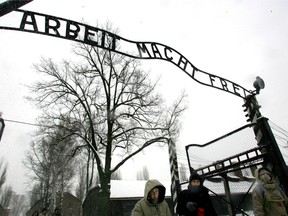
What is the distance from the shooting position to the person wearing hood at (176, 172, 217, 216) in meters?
3.43

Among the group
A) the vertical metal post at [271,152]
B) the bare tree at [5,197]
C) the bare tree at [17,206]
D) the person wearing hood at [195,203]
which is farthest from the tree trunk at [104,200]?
the bare tree at [17,206]

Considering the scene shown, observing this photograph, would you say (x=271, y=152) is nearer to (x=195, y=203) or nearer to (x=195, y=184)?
(x=195, y=184)

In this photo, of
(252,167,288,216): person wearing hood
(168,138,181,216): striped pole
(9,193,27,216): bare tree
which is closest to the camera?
(252,167,288,216): person wearing hood

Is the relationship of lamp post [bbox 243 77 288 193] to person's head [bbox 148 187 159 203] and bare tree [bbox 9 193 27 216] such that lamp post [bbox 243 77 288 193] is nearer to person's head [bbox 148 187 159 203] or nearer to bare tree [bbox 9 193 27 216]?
person's head [bbox 148 187 159 203]

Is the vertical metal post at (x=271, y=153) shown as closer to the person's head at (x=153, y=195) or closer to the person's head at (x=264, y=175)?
the person's head at (x=264, y=175)

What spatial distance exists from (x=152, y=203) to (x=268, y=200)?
1932 millimetres

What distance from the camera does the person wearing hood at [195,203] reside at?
3.43 meters

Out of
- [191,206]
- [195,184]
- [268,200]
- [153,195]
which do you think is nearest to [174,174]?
[195,184]

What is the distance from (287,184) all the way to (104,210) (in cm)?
1066

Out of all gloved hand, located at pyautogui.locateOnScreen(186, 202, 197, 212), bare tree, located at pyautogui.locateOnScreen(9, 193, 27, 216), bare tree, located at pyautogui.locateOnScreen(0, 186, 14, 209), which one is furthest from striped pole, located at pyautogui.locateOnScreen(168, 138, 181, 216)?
bare tree, located at pyautogui.locateOnScreen(9, 193, 27, 216)

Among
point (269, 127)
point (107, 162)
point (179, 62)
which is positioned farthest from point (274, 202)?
point (107, 162)

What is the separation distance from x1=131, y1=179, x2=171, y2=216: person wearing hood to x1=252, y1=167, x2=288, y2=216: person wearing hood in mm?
1514

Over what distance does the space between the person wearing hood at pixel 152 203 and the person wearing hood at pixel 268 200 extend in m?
1.51

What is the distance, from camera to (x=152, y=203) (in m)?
3.17
